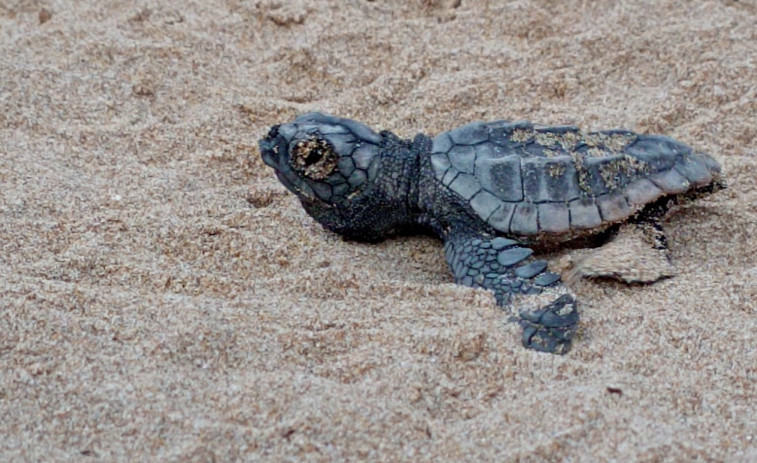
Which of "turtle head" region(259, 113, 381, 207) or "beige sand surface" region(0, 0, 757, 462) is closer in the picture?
"beige sand surface" region(0, 0, 757, 462)

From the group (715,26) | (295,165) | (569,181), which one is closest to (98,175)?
(295,165)

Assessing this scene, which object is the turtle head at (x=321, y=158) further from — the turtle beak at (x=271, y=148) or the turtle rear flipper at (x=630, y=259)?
the turtle rear flipper at (x=630, y=259)

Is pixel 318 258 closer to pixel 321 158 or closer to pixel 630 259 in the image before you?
pixel 321 158

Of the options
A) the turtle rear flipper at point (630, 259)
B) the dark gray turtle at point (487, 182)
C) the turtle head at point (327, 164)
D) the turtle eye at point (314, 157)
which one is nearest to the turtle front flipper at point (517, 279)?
the dark gray turtle at point (487, 182)

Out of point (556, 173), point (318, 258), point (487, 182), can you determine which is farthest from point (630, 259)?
point (318, 258)

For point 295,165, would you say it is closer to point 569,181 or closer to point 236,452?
point 569,181

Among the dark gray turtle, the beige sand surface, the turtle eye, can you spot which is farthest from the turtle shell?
the turtle eye

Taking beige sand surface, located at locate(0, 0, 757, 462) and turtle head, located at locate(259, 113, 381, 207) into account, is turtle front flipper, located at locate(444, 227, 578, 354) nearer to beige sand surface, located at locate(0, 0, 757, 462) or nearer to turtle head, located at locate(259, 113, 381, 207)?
beige sand surface, located at locate(0, 0, 757, 462)

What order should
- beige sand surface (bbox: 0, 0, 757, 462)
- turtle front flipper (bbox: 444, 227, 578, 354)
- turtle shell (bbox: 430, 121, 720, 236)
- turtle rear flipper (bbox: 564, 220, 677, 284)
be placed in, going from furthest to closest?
turtle shell (bbox: 430, 121, 720, 236), turtle rear flipper (bbox: 564, 220, 677, 284), turtle front flipper (bbox: 444, 227, 578, 354), beige sand surface (bbox: 0, 0, 757, 462)
